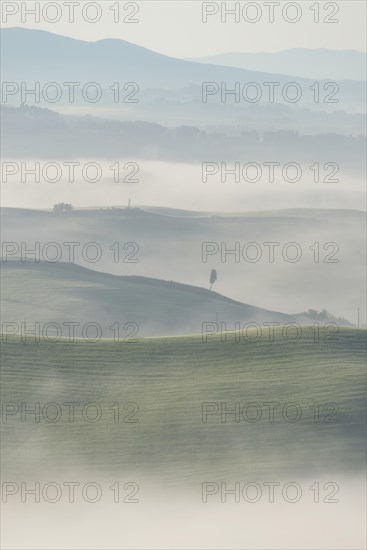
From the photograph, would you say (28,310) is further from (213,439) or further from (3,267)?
(213,439)

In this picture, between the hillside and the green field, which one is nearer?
the green field

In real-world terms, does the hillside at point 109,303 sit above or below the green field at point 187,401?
above

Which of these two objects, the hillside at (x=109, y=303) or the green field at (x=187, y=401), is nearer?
the green field at (x=187, y=401)

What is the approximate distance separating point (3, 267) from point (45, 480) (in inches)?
3809

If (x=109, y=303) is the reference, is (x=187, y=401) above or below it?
below

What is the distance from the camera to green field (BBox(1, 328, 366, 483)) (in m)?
37.3

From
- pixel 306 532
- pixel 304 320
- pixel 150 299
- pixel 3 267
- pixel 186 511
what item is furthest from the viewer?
pixel 304 320

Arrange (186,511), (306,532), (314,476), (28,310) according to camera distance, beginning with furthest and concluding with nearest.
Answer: (28,310), (314,476), (186,511), (306,532)

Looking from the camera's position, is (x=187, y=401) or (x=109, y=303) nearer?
(x=187, y=401)

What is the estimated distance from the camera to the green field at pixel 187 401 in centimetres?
3734

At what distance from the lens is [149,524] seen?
32062mm

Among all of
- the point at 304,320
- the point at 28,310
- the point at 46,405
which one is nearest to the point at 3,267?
the point at 28,310

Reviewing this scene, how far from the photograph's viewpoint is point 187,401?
41.2 metres

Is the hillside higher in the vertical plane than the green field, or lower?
higher
